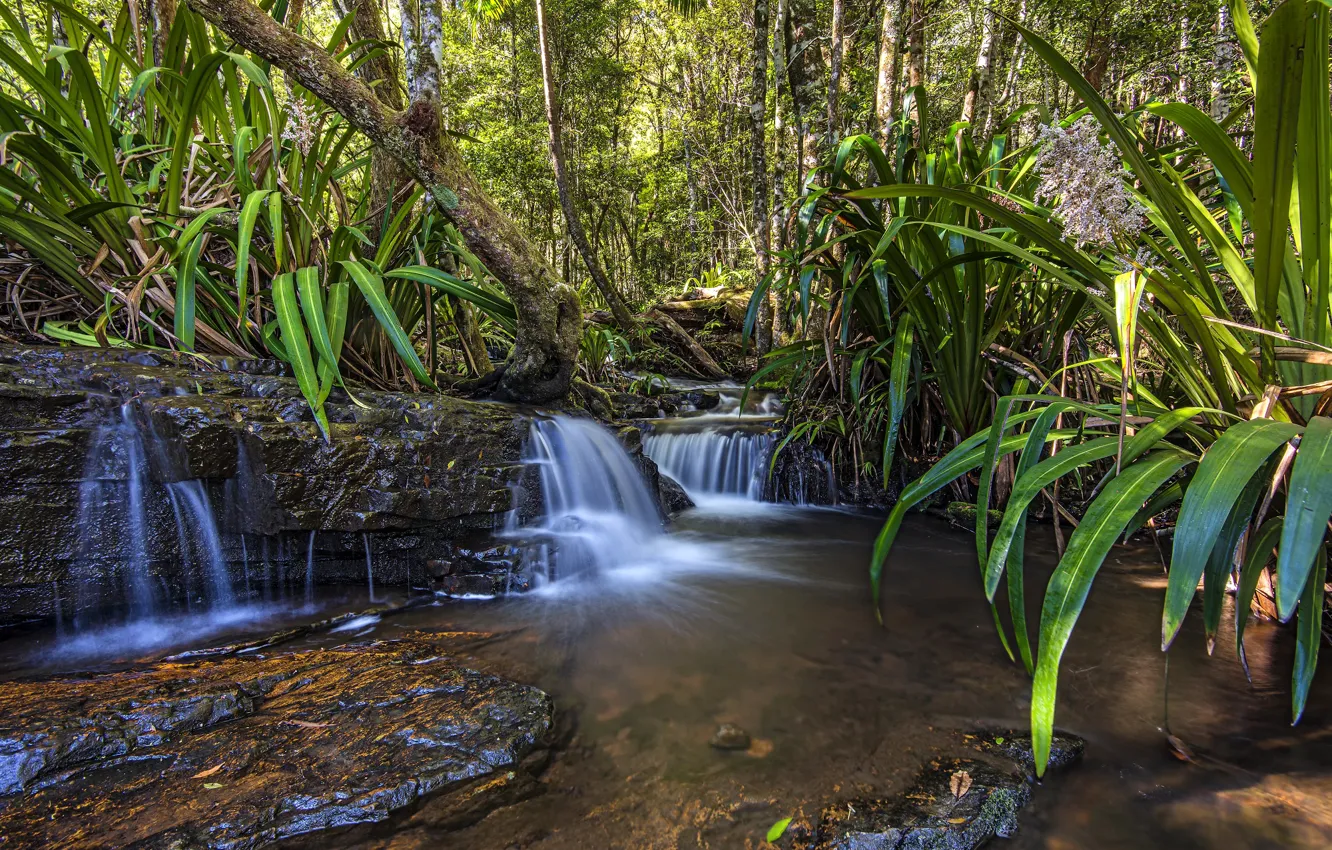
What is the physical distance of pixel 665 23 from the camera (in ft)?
46.6

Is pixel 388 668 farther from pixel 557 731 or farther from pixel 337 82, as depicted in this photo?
pixel 337 82

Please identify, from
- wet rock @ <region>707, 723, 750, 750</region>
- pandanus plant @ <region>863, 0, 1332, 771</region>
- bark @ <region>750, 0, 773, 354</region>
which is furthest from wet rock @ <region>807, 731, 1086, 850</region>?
bark @ <region>750, 0, 773, 354</region>

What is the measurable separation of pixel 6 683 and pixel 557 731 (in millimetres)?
1488

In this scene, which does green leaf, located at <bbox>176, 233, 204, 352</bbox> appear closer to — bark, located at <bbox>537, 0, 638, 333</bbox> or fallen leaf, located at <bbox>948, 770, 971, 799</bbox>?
fallen leaf, located at <bbox>948, 770, 971, 799</bbox>

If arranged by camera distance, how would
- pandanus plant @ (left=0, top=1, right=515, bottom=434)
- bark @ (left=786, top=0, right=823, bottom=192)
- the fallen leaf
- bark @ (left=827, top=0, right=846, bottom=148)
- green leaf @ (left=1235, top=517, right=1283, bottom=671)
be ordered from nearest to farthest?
green leaf @ (left=1235, top=517, right=1283, bottom=671) < the fallen leaf < pandanus plant @ (left=0, top=1, right=515, bottom=434) < bark @ (left=827, top=0, right=846, bottom=148) < bark @ (left=786, top=0, right=823, bottom=192)

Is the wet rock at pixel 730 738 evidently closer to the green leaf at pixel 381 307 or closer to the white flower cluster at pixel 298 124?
the green leaf at pixel 381 307

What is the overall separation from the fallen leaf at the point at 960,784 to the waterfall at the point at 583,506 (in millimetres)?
1629

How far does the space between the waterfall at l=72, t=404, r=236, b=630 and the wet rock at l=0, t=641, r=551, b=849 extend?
50 centimetres

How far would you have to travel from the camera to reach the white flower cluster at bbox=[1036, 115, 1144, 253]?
1.07 meters

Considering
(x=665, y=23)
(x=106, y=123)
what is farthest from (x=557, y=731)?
(x=665, y=23)

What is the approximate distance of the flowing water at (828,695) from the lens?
3.62ft

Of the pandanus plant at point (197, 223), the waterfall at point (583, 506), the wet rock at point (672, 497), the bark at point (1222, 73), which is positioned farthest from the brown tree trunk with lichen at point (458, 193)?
the bark at point (1222, 73)

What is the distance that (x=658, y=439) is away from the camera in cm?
429

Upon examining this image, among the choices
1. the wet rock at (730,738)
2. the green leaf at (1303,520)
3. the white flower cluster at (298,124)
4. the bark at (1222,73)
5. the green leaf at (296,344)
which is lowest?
the wet rock at (730,738)
